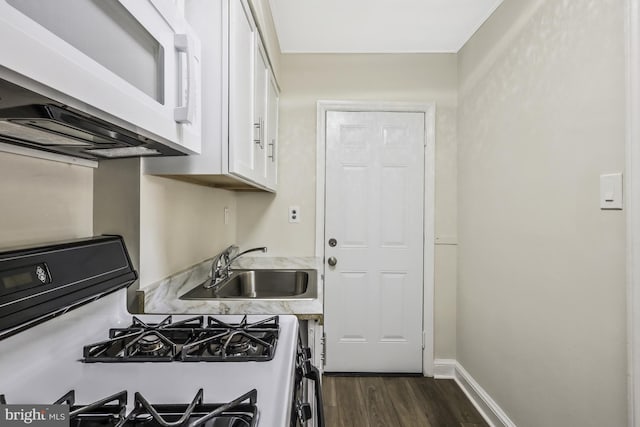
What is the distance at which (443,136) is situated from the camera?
2.55 m

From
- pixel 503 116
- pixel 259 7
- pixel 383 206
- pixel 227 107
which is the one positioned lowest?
pixel 383 206

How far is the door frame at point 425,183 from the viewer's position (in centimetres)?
253

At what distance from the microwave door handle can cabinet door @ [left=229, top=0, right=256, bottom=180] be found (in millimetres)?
361

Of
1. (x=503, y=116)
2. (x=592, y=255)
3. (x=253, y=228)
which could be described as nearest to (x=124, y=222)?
(x=253, y=228)

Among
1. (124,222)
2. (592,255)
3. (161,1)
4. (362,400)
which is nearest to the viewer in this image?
(161,1)

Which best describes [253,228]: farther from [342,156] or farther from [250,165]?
[250,165]

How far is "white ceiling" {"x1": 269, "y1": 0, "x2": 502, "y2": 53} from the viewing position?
6.50ft

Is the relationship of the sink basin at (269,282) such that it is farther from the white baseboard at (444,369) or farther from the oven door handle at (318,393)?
the white baseboard at (444,369)

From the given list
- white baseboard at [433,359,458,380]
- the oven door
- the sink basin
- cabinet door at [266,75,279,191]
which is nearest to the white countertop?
the oven door

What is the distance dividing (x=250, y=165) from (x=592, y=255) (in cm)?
138

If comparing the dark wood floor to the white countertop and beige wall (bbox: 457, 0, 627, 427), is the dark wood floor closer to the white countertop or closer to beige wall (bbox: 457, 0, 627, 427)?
beige wall (bbox: 457, 0, 627, 427)

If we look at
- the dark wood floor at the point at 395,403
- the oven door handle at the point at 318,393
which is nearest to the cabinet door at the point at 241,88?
the oven door handle at the point at 318,393

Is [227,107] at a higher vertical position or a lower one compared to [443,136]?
lower

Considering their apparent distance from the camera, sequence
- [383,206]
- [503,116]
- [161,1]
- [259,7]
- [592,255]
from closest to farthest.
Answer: [161,1] → [592,255] → [259,7] → [503,116] → [383,206]
